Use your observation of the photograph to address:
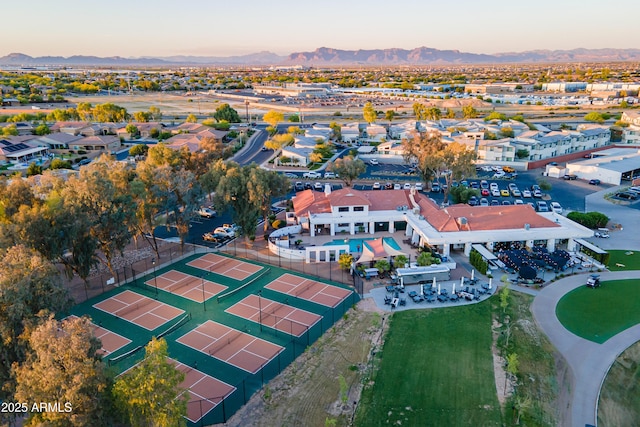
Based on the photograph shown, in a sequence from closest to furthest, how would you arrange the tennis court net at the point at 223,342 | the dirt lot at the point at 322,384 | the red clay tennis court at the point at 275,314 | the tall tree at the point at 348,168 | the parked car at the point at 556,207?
the dirt lot at the point at 322,384
the tennis court net at the point at 223,342
the red clay tennis court at the point at 275,314
the parked car at the point at 556,207
the tall tree at the point at 348,168

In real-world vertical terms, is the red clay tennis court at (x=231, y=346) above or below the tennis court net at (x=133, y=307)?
below

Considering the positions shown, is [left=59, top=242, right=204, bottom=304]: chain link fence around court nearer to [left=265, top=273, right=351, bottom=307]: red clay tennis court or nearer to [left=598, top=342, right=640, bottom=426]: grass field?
[left=265, top=273, right=351, bottom=307]: red clay tennis court

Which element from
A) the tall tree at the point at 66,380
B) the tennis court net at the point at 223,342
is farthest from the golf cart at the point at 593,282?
the tall tree at the point at 66,380

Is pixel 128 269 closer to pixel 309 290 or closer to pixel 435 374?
pixel 309 290

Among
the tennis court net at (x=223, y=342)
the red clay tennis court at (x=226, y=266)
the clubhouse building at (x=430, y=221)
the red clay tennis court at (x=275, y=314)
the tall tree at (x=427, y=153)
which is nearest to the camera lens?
the tennis court net at (x=223, y=342)

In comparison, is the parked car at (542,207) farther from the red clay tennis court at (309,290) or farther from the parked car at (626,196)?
the red clay tennis court at (309,290)

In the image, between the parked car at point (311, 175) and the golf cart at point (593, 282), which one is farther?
the parked car at point (311, 175)

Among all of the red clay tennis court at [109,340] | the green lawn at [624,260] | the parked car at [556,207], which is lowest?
the red clay tennis court at [109,340]

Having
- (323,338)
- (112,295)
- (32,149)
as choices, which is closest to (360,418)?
(323,338)
